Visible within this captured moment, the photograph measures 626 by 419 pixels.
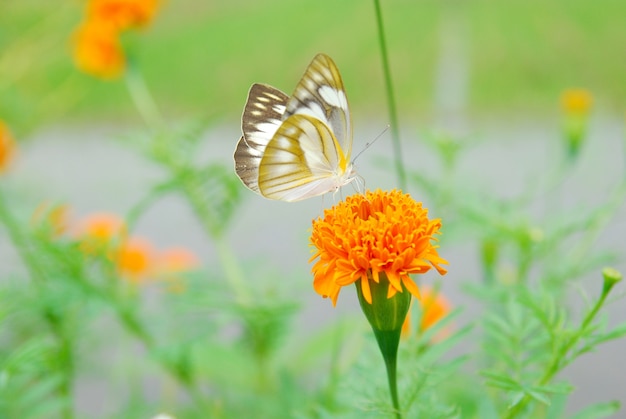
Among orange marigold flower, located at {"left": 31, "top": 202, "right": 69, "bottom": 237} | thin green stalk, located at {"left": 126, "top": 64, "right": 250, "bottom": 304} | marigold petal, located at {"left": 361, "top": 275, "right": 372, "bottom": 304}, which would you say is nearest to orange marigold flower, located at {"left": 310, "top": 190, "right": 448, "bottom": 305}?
marigold petal, located at {"left": 361, "top": 275, "right": 372, "bottom": 304}

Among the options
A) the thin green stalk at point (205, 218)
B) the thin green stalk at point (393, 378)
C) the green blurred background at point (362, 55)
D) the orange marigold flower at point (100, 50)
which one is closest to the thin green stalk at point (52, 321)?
the thin green stalk at point (205, 218)

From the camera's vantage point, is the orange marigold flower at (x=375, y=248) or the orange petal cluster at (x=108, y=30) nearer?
the orange marigold flower at (x=375, y=248)

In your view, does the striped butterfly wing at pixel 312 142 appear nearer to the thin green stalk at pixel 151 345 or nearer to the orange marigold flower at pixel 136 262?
the thin green stalk at pixel 151 345

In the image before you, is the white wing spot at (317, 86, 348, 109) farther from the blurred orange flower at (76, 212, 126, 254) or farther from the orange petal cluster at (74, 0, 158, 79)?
the orange petal cluster at (74, 0, 158, 79)

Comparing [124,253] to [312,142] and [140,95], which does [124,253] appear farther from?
[312,142]

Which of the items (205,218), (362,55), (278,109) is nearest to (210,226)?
(205,218)
